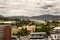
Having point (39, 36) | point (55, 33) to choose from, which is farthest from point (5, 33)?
point (55, 33)

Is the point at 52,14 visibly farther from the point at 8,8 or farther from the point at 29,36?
the point at 8,8

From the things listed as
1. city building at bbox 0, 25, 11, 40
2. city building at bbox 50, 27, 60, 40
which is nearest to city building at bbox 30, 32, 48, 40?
city building at bbox 50, 27, 60, 40

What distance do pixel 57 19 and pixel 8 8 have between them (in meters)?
0.86

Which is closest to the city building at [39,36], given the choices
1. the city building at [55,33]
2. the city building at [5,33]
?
the city building at [55,33]

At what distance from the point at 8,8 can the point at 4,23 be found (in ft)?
0.87

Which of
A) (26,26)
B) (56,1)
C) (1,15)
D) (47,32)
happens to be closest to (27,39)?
(26,26)

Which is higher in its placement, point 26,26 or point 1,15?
point 1,15

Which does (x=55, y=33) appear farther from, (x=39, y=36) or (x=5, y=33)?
(x=5, y=33)

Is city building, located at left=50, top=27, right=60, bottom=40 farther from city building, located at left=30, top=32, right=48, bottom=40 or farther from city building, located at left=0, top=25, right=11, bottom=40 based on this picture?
city building, located at left=0, top=25, right=11, bottom=40

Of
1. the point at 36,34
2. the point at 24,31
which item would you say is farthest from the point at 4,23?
the point at 36,34

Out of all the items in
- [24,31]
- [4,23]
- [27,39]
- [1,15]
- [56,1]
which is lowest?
[27,39]

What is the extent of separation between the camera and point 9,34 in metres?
2.11

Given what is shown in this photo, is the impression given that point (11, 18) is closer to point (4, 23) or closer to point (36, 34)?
point (4, 23)

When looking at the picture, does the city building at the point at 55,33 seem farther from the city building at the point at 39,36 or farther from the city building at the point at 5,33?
the city building at the point at 5,33
